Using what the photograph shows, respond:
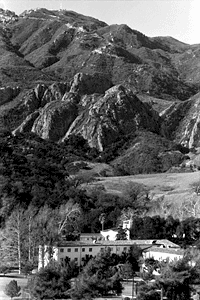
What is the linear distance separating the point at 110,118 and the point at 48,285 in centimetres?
12505

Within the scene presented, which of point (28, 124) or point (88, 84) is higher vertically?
point (88, 84)

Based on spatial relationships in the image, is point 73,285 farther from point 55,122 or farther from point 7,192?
point 55,122

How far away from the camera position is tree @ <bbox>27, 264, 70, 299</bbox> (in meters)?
47.0

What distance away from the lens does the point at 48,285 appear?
4769cm

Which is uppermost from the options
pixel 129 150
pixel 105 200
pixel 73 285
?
pixel 129 150

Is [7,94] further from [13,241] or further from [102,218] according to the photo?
[13,241]

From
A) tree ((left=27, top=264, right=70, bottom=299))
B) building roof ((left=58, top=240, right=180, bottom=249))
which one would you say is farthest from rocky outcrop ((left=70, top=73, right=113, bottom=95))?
tree ((left=27, top=264, right=70, bottom=299))

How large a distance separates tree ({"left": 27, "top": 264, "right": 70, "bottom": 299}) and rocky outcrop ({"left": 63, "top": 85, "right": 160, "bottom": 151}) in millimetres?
115237

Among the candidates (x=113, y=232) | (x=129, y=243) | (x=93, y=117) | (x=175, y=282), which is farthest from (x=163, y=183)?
(x=175, y=282)

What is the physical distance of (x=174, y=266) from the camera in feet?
155

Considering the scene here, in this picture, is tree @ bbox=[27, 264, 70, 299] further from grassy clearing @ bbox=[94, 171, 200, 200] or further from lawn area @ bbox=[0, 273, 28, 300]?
grassy clearing @ bbox=[94, 171, 200, 200]

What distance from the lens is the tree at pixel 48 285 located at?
154ft

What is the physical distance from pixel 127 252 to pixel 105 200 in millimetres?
35712

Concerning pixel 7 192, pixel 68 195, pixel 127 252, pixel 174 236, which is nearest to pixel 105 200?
pixel 68 195
